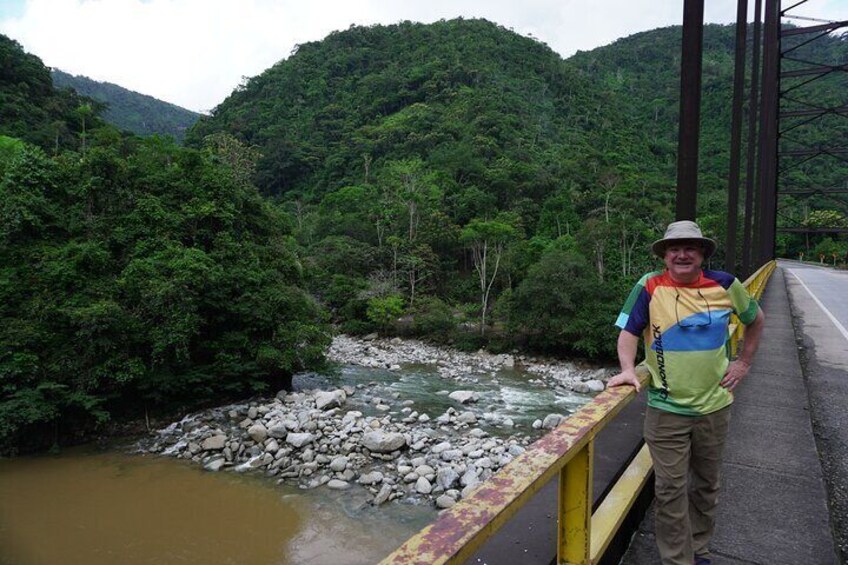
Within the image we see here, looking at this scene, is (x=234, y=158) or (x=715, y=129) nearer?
(x=234, y=158)

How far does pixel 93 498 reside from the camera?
933cm

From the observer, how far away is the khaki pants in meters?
1.83

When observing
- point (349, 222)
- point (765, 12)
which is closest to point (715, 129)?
point (349, 222)

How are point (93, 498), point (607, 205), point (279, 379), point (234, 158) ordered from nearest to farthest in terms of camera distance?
point (93, 498)
point (279, 379)
point (234, 158)
point (607, 205)

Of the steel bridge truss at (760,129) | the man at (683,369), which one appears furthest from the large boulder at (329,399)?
the man at (683,369)

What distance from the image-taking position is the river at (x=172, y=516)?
298 inches

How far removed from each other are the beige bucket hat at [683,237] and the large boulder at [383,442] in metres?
9.66

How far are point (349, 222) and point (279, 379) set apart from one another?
74.7ft

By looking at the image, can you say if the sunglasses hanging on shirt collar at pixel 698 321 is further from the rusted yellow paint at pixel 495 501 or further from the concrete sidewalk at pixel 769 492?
the concrete sidewalk at pixel 769 492

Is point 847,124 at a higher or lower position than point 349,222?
higher

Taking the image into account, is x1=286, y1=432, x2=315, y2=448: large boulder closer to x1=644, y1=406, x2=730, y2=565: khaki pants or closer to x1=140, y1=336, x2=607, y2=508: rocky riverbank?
x1=140, y1=336, x2=607, y2=508: rocky riverbank

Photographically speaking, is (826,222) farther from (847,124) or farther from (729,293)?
(729,293)

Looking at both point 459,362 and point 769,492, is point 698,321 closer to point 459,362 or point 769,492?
point 769,492

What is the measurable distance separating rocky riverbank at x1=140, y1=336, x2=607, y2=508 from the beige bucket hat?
744cm
